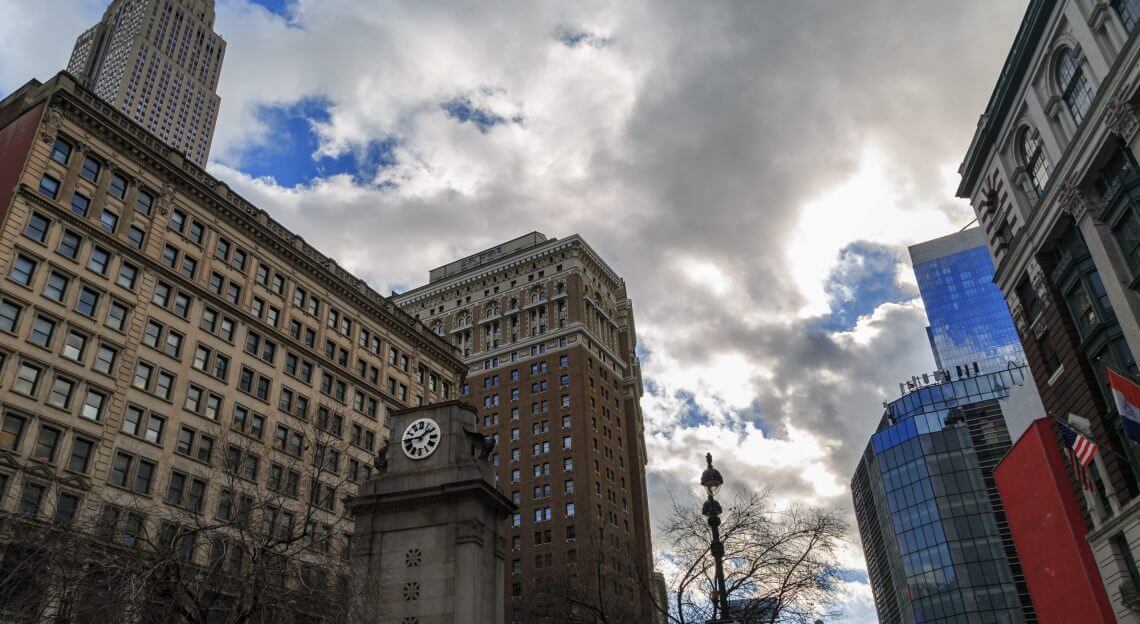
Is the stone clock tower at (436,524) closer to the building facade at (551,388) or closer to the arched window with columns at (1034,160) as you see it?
the arched window with columns at (1034,160)

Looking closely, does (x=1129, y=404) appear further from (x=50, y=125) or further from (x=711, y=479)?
(x=50, y=125)

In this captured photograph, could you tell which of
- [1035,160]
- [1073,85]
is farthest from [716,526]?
[1035,160]

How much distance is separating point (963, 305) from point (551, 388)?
409 feet

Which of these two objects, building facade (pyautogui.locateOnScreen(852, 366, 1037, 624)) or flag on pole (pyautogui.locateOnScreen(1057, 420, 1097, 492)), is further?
building facade (pyautogui.locateOnScreen(852, 366, 1037, 624))

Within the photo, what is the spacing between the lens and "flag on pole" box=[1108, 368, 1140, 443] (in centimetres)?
2761

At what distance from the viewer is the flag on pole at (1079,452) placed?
3206 centimetres

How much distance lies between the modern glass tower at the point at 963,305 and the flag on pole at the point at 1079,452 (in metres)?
145

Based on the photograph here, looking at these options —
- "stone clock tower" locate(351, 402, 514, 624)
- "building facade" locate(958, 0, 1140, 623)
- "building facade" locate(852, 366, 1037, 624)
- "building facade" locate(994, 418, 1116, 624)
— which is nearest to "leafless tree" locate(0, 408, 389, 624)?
"stone clock tower" locate(351, 402, 514, 624)

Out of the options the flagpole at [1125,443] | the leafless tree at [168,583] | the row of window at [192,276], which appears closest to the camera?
the leafless tree at [168,583]

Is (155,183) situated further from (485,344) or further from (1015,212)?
(485,344)

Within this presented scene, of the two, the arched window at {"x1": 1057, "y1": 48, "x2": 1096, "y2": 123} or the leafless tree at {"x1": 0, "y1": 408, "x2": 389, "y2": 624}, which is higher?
the arched window at {"x1": 1057, "y1": 48, "x2": 1096, "y2": 123}

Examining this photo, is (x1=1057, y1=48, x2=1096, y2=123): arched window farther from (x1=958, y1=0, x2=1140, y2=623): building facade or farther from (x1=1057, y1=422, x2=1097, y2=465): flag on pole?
(x1=1057, y1=422, x2=1097, y2=465): flag on pole

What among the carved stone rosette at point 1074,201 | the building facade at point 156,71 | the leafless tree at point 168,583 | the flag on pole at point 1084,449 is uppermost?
the building facade at point 156,71

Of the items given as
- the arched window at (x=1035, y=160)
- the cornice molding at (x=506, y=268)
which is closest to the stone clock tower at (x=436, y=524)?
the arched window at (x=1035, y=160)
